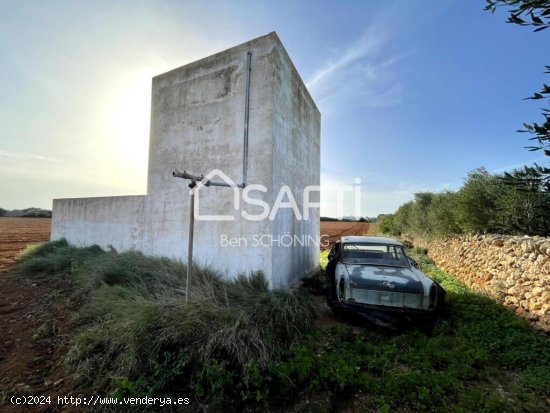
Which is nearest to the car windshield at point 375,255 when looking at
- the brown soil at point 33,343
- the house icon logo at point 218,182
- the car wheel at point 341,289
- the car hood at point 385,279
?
the car hood at point 385,279

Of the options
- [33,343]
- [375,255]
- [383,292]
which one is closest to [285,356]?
[383,292]

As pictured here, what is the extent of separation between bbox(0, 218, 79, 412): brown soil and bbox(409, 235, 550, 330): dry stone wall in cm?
737

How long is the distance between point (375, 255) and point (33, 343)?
6.52m

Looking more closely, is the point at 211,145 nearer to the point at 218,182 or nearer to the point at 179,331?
the point at 218,182

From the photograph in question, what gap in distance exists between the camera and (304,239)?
26.0 feet

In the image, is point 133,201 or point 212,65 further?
point 133,201

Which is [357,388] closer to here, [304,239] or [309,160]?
[304,239]

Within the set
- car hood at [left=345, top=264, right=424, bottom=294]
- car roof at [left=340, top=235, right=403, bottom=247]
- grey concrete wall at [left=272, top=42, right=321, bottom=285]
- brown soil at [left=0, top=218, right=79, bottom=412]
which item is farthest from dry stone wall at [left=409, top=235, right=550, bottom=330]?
brown soil at [left=0, top=218, right=79, bottom=412]

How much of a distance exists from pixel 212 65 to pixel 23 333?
6.43m

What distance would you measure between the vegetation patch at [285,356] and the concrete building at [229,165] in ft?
3.54

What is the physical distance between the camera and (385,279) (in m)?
4.91

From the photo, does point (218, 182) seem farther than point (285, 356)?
Yes

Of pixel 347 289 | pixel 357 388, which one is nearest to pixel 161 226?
pixel 347 289

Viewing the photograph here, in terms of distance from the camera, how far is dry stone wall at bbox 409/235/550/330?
16.1 feet
